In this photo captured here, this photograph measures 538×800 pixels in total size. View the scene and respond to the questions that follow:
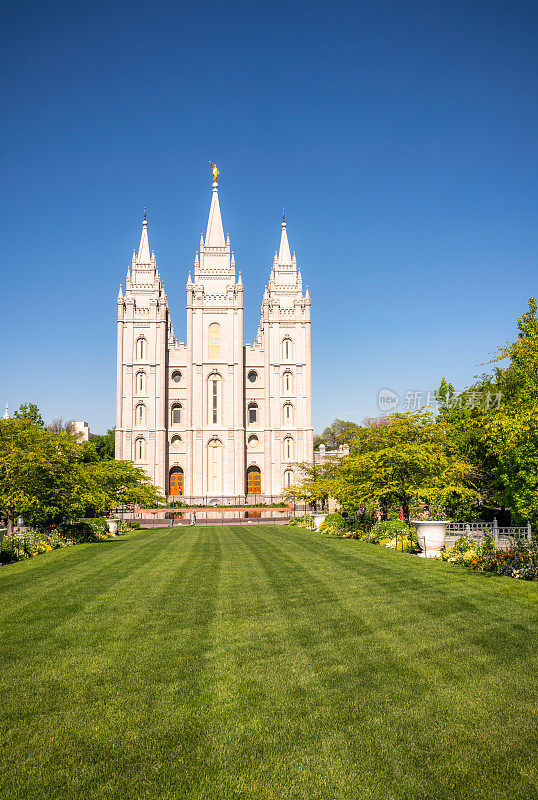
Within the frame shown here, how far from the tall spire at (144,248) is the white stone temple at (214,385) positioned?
0.47 feet

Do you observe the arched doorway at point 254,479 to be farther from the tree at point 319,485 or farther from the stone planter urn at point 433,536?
the stone planter urn at point 433,536

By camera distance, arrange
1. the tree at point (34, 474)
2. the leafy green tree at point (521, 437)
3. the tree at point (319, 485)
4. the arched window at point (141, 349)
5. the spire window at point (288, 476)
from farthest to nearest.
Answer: the arched window at point (141, 349) < the spire window at point (288, 476) < the tree at point (319, 485) < the tree at point (34, 474) < the leafy green tree at point (521, 437)

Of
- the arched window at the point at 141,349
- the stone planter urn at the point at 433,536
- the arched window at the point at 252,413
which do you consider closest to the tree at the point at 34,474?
the stone planter urn at the point at 433,536

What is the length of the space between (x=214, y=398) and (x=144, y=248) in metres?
18.9

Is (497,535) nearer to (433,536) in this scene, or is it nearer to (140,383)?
(433,536)

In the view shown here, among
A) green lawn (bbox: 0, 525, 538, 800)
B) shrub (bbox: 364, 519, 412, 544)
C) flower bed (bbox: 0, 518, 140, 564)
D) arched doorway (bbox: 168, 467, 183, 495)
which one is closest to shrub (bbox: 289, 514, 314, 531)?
shrub (bbox: 364, 519, 412, 544)

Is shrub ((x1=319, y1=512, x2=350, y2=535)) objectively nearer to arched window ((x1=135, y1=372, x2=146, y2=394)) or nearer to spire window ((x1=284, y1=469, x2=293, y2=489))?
spire window ((x1=284, y1=469, x2=293, y2=489))

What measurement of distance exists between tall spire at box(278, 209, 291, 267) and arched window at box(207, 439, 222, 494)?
71.0ft

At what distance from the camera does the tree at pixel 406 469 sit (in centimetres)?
2034

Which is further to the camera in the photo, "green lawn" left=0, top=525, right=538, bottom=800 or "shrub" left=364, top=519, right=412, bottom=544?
"shrub" left=364, top=519, right=412, bottom=544

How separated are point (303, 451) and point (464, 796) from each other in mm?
58231

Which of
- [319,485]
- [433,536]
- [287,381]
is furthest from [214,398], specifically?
[433,536]

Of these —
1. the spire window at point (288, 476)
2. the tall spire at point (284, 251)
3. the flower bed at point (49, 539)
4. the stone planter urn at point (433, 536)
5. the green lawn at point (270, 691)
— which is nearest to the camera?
the green lawn at point (270, 691)

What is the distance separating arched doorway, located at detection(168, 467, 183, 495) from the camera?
61256 mm
